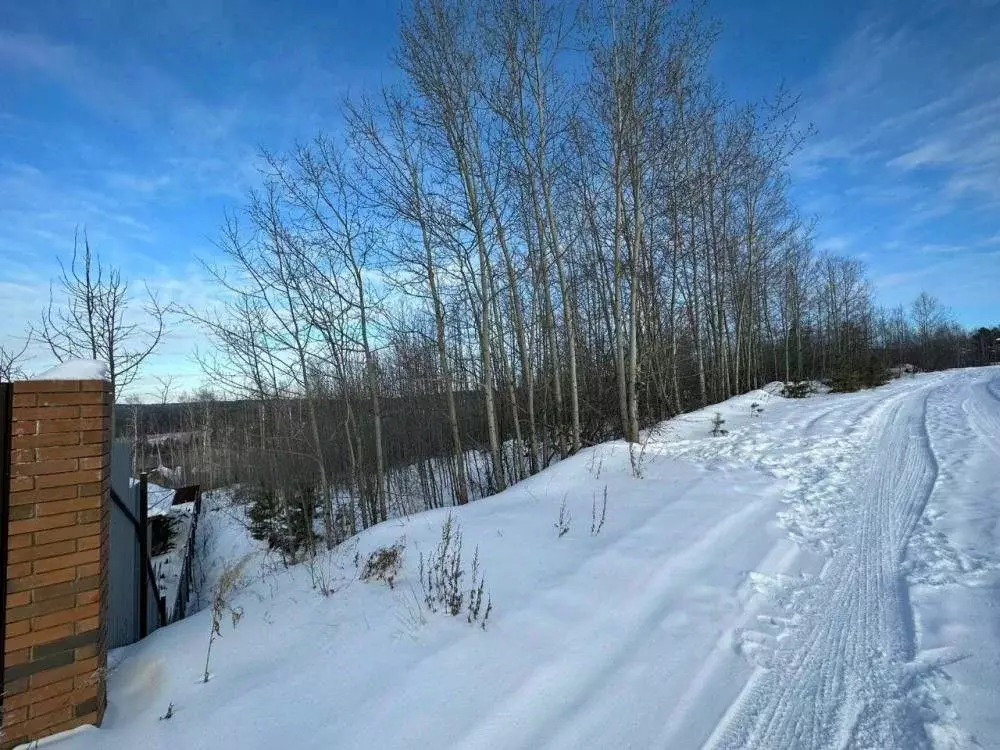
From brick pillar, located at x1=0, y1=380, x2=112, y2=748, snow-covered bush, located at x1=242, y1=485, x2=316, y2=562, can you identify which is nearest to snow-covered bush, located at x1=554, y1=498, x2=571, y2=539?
brick pillar, located at x1=0, y1=380, x2=112, y2=748

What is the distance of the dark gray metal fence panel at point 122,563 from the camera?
4547mm

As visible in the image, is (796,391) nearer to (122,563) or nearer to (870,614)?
(870,614)

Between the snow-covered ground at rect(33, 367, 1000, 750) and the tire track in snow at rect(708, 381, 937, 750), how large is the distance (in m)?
0.01

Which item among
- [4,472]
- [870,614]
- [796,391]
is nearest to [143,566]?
[4,472]

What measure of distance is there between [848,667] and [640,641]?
1.05 m

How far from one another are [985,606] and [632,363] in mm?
6392

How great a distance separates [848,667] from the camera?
249 cm

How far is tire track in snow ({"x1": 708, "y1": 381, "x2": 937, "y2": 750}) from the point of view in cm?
208

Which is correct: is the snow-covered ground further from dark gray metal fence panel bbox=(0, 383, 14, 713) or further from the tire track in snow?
dark gray metal fence panel bbox=(0, 383, 14, 713)

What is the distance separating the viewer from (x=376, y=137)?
30.0 ft

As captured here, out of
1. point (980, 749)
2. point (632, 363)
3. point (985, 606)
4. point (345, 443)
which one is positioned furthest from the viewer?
point (345, 443)

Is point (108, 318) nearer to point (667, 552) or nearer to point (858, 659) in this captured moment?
point (667, 552)

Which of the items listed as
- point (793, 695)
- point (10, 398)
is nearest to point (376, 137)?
point (10, 398)

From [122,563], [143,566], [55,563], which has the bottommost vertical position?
[143,566]
